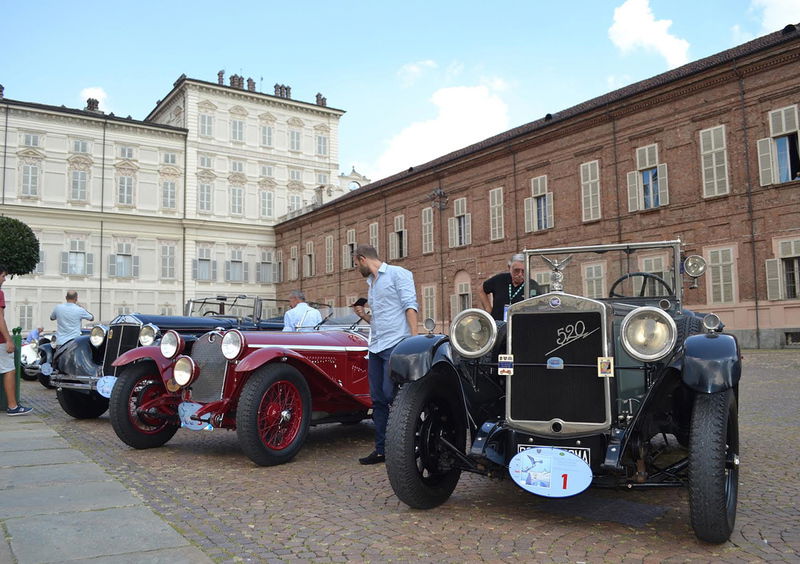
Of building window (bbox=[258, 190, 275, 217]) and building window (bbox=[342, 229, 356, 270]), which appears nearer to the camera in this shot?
building window (bbox=[342, 229, 356, 270])

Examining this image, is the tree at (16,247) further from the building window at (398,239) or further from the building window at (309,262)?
the building window at (398,239)

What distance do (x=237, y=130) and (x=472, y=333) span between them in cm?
4310

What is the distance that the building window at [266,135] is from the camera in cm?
4512

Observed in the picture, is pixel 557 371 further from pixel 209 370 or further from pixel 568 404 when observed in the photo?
pixel 209 370

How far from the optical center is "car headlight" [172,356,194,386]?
19.2 ft

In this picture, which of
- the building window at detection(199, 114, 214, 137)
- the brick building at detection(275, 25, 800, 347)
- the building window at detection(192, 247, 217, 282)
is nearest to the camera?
the brick building at detection(275, 25, 800, 347)

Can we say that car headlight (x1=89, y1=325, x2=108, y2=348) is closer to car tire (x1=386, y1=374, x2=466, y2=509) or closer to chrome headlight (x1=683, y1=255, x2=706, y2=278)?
car tire (x1=386, y1=374, x2=466, y2=509)

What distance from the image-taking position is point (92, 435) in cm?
712

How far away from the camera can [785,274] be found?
18.0 metres

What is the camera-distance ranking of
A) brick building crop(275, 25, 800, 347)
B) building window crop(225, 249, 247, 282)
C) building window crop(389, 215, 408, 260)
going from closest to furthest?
1. brick building crop(275, 25, 800, 347)
2. building window crop(389, 215, 408, 260)
3. building window crop(225, 249, 247, 282)

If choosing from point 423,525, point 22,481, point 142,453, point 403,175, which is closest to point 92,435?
point 142,453

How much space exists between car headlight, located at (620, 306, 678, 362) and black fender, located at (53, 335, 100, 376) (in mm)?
7208

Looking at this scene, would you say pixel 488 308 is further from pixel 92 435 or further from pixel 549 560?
pixel 92 435

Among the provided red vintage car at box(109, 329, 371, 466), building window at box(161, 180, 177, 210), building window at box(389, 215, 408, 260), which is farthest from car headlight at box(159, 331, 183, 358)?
building window at box(161, 180, 177, 210)
